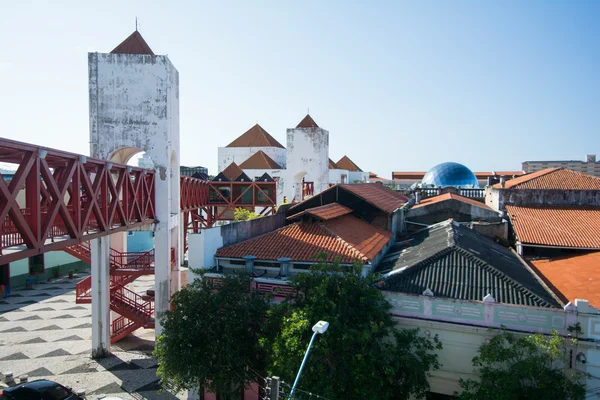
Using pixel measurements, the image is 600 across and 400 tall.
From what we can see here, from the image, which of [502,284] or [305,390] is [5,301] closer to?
[305,390]

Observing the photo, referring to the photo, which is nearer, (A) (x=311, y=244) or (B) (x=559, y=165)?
(A) (x=311, y=244)

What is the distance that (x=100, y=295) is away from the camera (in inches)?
648

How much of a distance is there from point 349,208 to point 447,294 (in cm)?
910

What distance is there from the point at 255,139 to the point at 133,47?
2894 centimetres

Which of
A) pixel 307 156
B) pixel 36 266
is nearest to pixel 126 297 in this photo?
pixel 36 266

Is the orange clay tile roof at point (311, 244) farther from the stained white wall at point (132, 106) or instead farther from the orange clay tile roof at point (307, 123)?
the orange clay tile roof at point (307, 123)

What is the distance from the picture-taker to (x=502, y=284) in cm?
1211

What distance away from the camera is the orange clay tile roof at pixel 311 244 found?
13.9m

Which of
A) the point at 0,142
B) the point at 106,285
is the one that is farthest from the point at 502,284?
the point at 106,285

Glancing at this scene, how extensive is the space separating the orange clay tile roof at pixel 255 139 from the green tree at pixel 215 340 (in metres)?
33.8

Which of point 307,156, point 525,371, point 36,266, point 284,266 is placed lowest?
point 36,266

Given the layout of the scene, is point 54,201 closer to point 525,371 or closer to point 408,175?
point 525,371

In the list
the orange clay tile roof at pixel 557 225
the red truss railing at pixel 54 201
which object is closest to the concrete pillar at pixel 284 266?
the red truss railing at pixel 54 201

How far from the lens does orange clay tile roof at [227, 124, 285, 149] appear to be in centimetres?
4500
